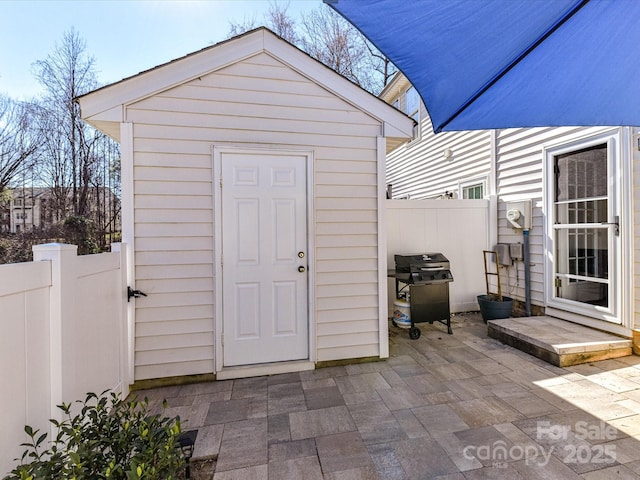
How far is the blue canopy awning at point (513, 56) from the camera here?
112cm

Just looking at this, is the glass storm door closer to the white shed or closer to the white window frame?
the white window frame

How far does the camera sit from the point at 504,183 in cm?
482

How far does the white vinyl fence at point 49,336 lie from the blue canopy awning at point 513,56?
1.85m

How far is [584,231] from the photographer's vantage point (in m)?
3.73

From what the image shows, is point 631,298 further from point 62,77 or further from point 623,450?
point 62,77

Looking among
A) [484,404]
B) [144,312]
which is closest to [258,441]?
[144,312]

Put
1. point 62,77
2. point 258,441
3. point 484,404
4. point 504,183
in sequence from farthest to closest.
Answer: point 62,77 < point 504,183 < point 484,404 < point 258,441

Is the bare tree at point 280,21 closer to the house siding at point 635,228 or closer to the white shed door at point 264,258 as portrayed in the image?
the white shed door at point 264,258

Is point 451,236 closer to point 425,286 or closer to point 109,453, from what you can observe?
point 425,286

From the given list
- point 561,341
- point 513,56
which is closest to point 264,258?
point 513,56

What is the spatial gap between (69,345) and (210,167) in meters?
1.78

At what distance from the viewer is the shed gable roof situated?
106 inches

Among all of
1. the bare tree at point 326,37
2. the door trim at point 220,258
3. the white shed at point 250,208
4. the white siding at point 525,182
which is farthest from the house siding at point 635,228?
the bare tree at point 326,37

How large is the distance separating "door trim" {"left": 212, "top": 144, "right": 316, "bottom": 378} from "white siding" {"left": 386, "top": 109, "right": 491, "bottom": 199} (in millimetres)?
3779
